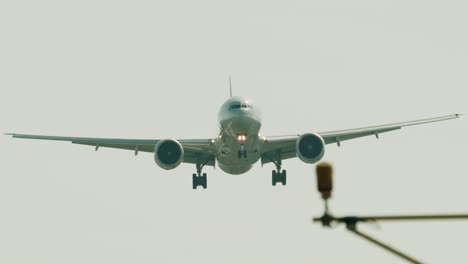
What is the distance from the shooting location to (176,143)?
47.5 m

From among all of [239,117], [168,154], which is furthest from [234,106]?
[168,154]

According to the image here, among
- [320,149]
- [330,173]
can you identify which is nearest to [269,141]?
[320,149]

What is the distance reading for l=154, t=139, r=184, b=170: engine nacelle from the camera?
47125 mm

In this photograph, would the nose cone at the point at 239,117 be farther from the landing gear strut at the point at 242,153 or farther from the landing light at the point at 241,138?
the landing gear strut at the point at 242,153

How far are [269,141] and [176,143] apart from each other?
179 inches

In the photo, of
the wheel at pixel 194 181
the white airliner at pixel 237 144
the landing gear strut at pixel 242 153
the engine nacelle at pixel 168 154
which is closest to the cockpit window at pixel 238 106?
the white airliner at pixel 237 144

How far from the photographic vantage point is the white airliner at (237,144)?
1745 inches

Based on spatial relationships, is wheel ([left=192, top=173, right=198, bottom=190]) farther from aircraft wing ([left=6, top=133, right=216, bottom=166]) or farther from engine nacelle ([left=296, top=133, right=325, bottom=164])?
engine nacelle ([left=296, top=133, right=325, bottom=164])

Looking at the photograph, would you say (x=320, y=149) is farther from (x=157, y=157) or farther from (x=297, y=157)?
(x=157, y=157)

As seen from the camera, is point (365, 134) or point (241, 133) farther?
point (365, 134)

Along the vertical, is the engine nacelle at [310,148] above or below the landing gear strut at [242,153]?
above

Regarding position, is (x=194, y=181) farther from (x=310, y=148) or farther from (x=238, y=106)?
(x=310, y=148)

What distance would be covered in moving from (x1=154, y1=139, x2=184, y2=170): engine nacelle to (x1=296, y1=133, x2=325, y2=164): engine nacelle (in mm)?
5693

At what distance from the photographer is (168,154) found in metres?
47.4
